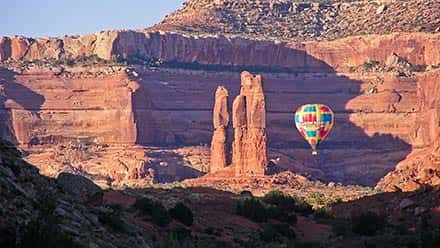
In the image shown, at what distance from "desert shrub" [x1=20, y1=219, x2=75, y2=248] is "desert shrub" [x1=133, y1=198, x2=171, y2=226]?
16.7m

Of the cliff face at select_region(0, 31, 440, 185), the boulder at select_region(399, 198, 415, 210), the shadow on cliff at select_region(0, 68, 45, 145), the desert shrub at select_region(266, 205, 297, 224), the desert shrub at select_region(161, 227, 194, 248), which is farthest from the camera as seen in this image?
the cliff face at select_region(0, 31, 440, 185)

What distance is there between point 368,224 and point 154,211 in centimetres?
499

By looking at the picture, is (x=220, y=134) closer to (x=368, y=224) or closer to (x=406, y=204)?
(x=406, y=204)

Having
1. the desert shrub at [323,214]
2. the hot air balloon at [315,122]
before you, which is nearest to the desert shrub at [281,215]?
the desert shrub at [323,214]

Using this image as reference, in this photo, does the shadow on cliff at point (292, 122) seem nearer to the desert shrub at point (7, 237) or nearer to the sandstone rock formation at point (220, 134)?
the sandstone rock formation at point (220, 134)

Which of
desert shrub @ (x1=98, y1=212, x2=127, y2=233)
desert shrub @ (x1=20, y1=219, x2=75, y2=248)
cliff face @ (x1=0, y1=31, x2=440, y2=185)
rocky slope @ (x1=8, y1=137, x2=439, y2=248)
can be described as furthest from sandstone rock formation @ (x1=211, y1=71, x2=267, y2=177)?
desert shrub @ (x1=20, y1=219, x2=75, y2=248)

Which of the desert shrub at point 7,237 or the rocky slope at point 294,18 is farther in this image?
the rocky slope at point 294,18

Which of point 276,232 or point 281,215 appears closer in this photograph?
point 276,232

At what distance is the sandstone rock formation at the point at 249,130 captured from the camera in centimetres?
10560

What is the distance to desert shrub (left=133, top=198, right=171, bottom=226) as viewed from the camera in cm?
3597

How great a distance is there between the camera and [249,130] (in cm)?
10919

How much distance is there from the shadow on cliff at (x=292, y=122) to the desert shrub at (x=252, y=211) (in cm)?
7268

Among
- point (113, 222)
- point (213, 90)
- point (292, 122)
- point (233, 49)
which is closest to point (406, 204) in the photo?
point (113, 222)

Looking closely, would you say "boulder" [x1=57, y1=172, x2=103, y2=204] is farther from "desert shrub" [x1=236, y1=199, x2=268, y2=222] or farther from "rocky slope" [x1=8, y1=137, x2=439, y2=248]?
"desert shrub" [x1=236, y1=199, x2=268, y2=222]
